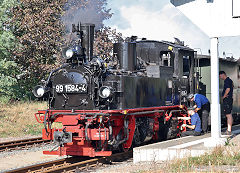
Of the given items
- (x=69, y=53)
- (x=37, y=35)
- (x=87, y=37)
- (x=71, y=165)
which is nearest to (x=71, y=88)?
(x=69, y=53)

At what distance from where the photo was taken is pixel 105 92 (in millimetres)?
9297

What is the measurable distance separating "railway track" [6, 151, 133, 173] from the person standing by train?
2.93 metres

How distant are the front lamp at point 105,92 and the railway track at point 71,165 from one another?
156 cm

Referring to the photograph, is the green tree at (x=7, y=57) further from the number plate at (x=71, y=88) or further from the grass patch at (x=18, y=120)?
the number plate at (x=71, y=88)

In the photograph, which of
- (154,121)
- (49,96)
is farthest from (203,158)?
(49,96)

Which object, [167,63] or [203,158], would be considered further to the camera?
[167,63]

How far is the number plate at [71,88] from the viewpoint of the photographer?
9.66 meters

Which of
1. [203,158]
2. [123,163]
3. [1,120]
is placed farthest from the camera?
[1,120]

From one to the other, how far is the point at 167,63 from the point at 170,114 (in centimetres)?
169

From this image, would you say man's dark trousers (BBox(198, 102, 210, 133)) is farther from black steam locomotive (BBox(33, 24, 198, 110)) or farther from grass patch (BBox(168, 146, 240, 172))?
grass patch (BBox(168, 146, 240, 172))

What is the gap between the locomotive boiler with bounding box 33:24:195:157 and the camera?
9.28m

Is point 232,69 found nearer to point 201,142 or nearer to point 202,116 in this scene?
point 202,116

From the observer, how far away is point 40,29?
22094mm

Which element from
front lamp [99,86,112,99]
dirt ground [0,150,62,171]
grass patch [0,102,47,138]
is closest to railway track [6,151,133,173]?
dirt ground [0,150,62,171]
